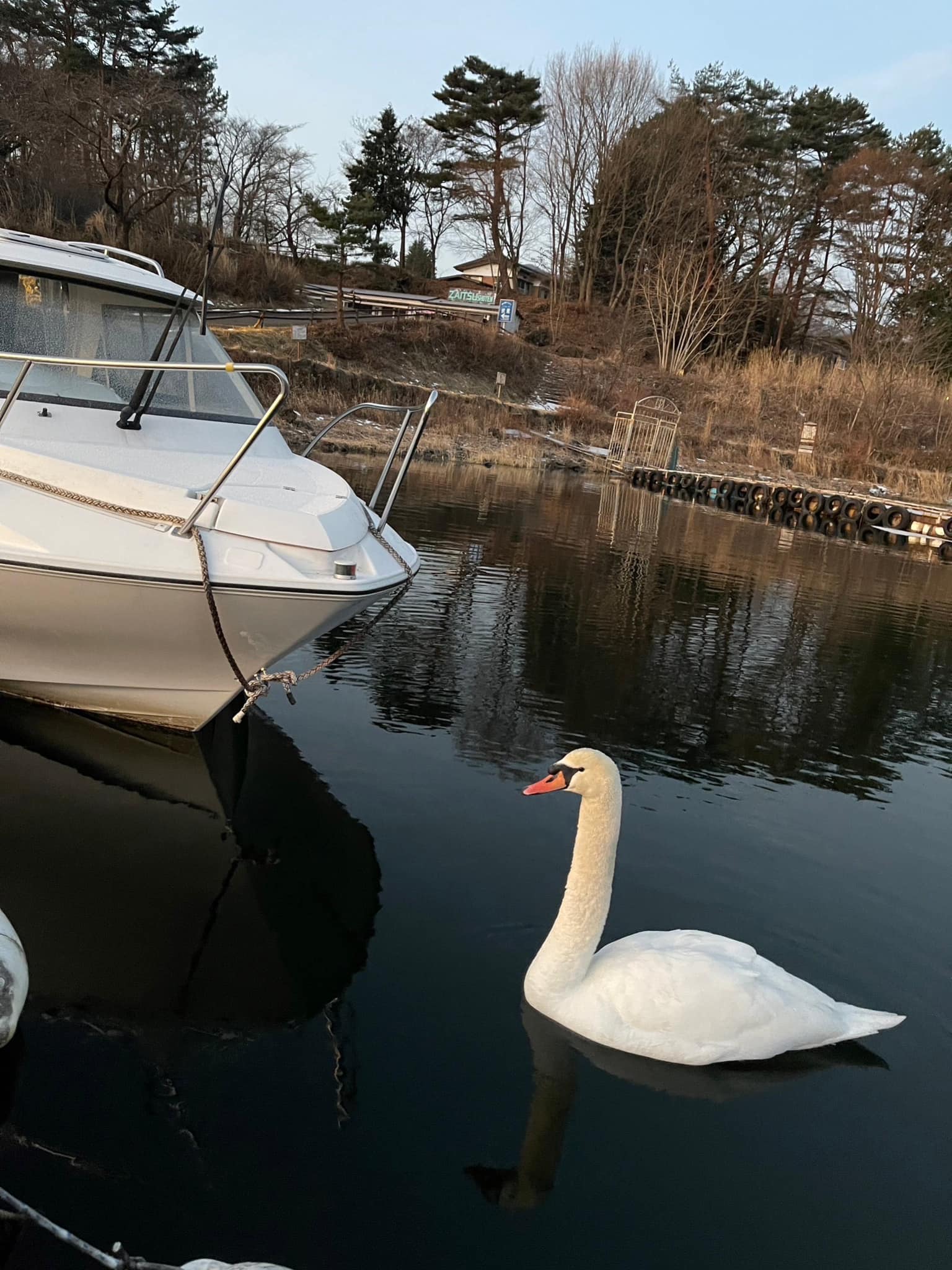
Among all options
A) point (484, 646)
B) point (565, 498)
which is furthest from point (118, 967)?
point (565, 498)

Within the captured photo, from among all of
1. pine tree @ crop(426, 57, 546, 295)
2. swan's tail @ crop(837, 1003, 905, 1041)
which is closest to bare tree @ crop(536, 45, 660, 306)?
pine tree @ crop(426, 57, 546, 295)

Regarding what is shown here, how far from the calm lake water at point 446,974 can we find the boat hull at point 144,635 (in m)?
0.37

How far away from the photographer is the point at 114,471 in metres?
5.48

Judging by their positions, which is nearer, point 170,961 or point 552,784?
point 552,784

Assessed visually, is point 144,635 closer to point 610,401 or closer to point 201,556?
point 201,556

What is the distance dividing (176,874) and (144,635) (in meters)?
1.41

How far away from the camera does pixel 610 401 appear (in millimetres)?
45250

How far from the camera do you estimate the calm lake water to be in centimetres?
303

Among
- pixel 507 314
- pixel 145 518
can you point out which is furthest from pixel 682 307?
pixel 145 518

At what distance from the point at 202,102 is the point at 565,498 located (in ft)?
93.4

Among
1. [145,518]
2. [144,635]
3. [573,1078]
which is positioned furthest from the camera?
[144,635]

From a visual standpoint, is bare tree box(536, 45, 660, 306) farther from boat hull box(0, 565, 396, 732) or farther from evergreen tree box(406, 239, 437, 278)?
boat hull box(0, 565, 396, 732)

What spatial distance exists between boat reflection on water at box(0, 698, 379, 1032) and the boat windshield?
217 centimetres

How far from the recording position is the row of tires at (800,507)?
24922 mm
